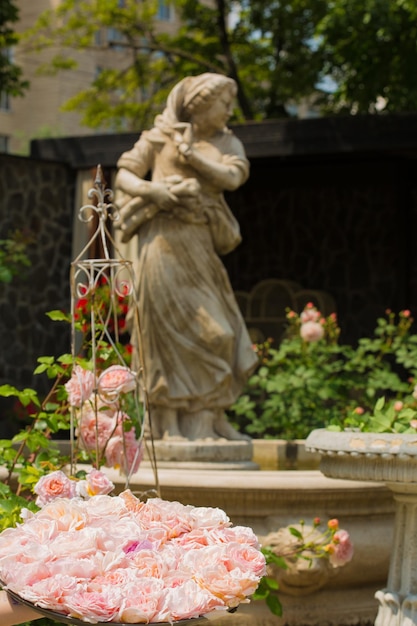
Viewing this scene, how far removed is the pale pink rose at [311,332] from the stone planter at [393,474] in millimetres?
3649

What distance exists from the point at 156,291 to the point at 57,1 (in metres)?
24.2

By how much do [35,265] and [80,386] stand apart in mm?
8729

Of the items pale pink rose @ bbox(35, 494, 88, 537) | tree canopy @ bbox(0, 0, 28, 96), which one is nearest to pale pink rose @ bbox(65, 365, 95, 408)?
pale pink rose @ bbox(35, 494, 88, 537)

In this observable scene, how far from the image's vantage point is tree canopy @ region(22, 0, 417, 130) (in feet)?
45.8

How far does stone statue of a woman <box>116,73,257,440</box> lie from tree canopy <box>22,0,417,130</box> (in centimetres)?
713

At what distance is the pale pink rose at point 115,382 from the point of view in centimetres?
443

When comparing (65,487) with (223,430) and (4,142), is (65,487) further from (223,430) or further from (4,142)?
(4,142)

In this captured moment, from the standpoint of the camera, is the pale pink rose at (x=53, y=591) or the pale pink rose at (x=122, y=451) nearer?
the pale pink rose at (x=53, y=591)

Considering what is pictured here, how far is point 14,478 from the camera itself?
18.0ft

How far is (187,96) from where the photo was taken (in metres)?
6.37

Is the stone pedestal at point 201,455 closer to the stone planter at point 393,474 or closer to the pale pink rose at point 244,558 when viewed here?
the stone planter at point 393,474

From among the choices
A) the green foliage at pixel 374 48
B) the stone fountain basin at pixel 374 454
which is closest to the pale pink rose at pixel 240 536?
the stone fountain basin at pixel 374 454

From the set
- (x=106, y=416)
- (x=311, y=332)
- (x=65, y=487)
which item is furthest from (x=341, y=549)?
(x=311, y=332)

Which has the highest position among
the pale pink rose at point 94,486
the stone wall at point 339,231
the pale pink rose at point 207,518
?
the stone wall at point 339,231
